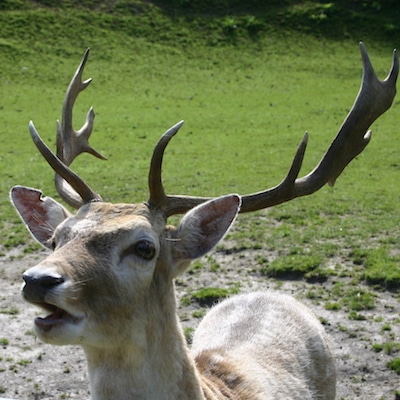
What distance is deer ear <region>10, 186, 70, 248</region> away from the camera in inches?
243

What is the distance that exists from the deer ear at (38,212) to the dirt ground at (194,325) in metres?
2.91

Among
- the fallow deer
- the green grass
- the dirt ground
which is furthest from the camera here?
the green grass

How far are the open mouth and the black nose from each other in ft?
0.47

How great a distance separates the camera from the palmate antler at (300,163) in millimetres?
5902

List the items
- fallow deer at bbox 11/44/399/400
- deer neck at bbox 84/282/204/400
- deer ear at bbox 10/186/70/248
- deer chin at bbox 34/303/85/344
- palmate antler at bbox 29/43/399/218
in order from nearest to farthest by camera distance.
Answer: deer chin at bbox 34/303/85/344 < fallow deer at bbox 11/44/399/400 < deer neck at bbox 84/282/204/400 < palmate antler at bbox 29/43/399/218 < deer ear at bbox 10/186/70/248

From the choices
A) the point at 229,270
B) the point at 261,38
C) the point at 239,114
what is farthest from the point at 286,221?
the point at 261,38

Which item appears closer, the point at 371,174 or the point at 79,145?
the point at 79,145

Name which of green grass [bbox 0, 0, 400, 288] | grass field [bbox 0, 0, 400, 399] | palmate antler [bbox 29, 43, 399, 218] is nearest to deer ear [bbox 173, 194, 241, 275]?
palmate antler [bbox 29, 43, 399, 218]

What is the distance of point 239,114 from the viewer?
31422mm

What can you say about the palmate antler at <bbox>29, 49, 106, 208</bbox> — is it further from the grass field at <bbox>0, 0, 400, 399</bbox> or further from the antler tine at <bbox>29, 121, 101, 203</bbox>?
the grass field at <bbox>0, 0, 400, 399</bbox>

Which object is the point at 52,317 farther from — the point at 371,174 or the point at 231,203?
the point at 371,174

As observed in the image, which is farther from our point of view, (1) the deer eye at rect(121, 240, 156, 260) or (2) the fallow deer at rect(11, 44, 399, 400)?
(1) the deer eye at rect(121, 240, 156, 260)

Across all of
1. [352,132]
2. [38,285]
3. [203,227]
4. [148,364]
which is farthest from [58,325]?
[352,132]

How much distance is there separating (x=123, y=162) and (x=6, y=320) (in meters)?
11.8
